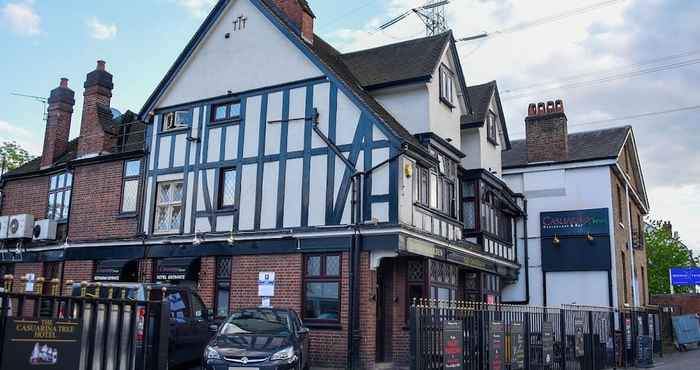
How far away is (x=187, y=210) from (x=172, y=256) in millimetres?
1447

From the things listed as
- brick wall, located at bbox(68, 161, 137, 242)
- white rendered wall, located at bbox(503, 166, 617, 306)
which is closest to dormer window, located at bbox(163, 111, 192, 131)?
brick wall, located at bbox(68, 161, 137, 242)

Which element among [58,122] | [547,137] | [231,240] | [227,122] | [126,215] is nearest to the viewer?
[231,240]

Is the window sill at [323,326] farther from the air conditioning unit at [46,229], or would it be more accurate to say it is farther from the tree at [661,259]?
the tree at [661,259]

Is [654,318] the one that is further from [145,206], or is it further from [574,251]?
[145,206]

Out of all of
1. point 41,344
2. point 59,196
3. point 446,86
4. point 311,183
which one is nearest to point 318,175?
point 311,183

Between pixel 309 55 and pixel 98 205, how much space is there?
30.2 ft

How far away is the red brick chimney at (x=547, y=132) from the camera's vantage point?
26.7 meters

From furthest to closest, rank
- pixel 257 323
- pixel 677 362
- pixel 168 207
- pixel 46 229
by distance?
pixel 46 229, pixel 677 362, pixel 168 207, pixel 257 323

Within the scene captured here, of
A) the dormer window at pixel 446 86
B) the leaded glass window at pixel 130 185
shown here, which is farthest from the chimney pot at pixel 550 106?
the leaded glass window at pixel 130 185

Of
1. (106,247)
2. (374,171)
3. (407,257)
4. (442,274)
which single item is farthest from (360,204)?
(106,247)

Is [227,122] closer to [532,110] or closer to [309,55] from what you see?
[309,55]

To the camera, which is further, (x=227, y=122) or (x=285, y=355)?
(x=227, y=122)

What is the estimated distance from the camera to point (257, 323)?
12508 millimetres

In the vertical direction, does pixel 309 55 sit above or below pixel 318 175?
above
